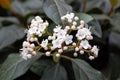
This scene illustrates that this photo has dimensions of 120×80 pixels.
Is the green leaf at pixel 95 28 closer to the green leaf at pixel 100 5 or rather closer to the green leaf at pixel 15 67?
the green leaf at pixel 15 67

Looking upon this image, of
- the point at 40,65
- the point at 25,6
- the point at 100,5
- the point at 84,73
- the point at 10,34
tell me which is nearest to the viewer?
the point at 84,73

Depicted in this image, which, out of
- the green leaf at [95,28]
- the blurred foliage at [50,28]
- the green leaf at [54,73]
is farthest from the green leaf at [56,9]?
the green leaf at [54,73]

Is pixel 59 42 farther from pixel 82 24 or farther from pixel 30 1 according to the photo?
pixel 30 1

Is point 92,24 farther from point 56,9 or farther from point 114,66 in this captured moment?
point 114,66

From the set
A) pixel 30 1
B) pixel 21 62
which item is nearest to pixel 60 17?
pixel 21 62

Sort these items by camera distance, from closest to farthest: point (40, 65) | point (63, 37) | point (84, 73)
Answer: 1. point (63, 37)
2. point (84, 73)
3. point (40, 65)

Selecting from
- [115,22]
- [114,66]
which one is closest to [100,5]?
[115,22]

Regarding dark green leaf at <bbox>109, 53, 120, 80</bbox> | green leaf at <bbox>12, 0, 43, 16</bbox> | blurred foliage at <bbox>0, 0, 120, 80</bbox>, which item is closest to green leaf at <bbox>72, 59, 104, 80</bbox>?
blurred foliage at <bbox>0, 0, 120, 80</bbox>
